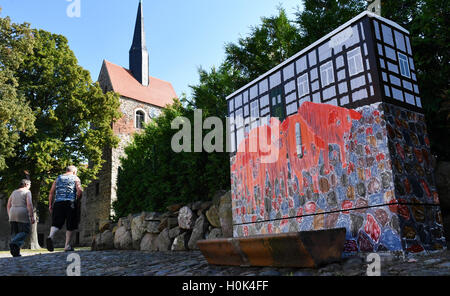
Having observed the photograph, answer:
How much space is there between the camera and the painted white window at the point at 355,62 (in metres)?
4.94

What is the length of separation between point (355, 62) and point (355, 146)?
1.17m

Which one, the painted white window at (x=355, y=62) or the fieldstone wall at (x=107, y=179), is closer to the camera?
the painted white window at (x=355, y=62)

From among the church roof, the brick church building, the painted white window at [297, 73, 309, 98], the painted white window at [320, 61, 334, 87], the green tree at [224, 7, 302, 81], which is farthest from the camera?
the church roof

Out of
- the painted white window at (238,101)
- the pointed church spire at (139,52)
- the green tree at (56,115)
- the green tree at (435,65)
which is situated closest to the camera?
the green tree at (435,65)

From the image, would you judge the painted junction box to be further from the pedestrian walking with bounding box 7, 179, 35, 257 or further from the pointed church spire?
the pointed church spire

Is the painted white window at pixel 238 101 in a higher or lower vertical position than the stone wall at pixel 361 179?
higher

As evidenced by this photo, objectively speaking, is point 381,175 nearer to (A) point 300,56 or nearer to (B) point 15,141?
(A) point 300,56

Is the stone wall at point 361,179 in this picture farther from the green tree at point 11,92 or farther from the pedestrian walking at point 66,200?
the green tree at point 11,92

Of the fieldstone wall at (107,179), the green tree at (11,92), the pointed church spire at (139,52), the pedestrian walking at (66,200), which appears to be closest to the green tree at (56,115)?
the green tree at (11,92)

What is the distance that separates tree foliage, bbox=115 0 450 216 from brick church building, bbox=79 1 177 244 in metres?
11.5

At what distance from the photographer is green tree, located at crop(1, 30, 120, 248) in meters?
19.1

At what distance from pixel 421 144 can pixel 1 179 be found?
2095 cm

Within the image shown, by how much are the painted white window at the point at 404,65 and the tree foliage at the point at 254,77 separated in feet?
3.56

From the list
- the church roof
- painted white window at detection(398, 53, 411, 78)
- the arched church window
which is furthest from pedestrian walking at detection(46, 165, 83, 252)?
the arched church window
